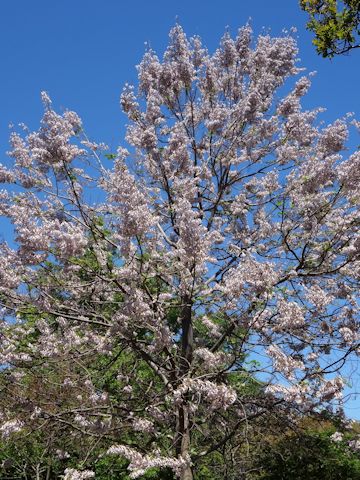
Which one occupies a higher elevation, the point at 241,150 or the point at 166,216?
the point at 241,150

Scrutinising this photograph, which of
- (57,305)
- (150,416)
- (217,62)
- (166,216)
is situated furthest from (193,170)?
(150,416)

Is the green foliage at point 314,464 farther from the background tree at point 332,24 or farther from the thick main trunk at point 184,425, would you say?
the background tree at point 332,24

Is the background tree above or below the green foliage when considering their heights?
above

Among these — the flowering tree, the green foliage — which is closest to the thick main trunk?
the flowering tree

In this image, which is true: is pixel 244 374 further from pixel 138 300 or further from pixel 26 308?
pixel 26 308

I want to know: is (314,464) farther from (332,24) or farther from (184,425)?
(332,24)

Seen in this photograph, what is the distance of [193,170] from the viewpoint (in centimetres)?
891

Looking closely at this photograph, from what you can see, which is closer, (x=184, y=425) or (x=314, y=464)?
(x=184, y=425)

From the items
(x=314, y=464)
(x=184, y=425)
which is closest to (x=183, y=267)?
(x=184, y=425)

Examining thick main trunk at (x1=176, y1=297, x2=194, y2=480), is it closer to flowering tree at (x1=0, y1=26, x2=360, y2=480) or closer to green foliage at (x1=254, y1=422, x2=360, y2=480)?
flowering tree at (x1=0, y1=26, x2=360, y2=480)

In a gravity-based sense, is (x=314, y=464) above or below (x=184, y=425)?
above

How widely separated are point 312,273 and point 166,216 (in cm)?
294

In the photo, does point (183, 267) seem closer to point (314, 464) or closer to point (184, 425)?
point (184, 425)

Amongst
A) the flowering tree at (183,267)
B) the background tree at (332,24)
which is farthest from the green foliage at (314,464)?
the background tree at (332,24)
